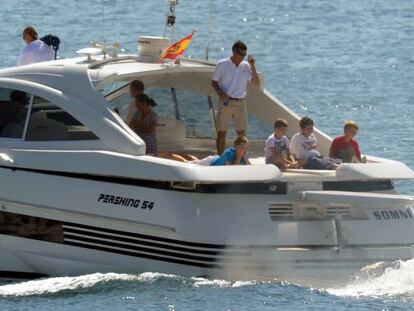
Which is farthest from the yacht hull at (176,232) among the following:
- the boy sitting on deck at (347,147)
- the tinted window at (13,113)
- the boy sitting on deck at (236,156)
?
the boy sitting on deck at (347,147)

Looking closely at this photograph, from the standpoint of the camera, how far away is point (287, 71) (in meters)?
35.5

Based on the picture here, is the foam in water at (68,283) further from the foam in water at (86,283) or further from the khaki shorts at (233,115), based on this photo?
the khaki shorts at (233,115)

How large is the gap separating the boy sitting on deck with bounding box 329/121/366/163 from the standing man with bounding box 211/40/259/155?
4.06 ft

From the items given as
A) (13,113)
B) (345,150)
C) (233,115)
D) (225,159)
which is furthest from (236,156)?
(13,113)

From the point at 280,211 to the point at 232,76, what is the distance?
2.16 meters

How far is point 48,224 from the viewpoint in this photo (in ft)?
55.1

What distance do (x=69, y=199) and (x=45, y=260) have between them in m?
0.74

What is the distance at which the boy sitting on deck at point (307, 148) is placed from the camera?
17484mm

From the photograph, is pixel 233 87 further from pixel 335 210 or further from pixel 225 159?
pixel 335 210

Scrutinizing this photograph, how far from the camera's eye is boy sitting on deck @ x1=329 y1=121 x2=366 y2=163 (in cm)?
1776

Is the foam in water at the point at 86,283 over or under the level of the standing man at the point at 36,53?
under

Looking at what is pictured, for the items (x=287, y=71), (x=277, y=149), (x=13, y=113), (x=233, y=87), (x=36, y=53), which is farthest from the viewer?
(x=287, y=71)

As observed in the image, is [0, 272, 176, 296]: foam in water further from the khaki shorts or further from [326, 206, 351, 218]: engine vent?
the khaki shorts

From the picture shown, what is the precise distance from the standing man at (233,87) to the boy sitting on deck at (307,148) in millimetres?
898
